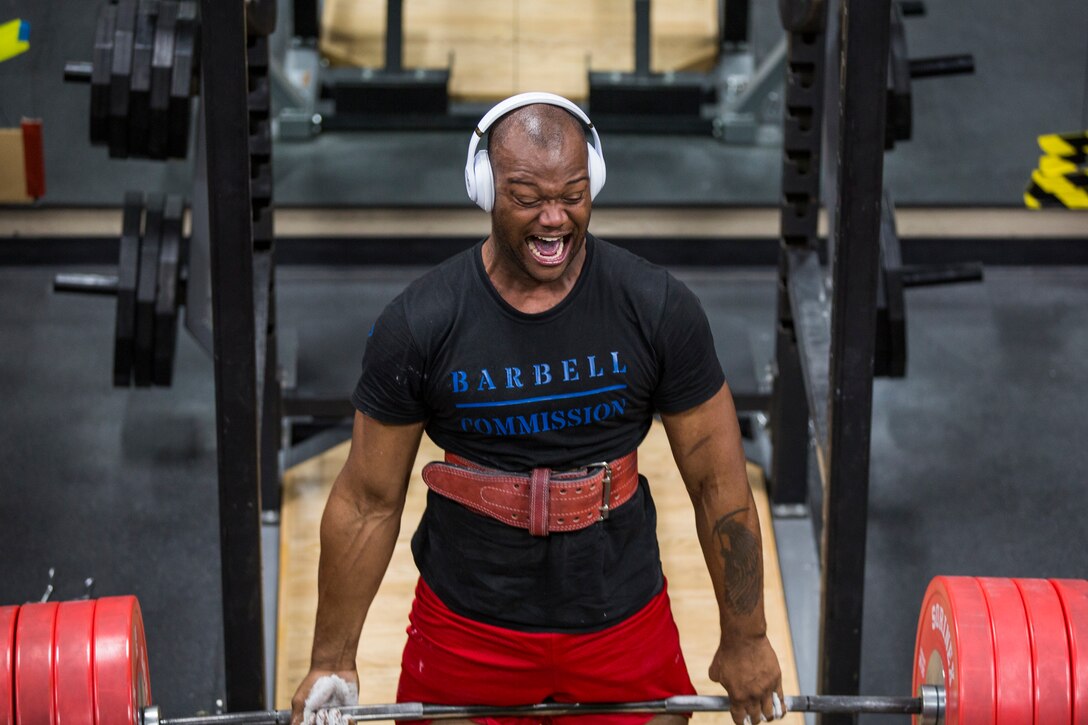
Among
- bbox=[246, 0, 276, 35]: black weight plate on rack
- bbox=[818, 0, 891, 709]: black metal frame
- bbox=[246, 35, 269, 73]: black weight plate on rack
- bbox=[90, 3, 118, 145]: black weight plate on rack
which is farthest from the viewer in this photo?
bbox=[90, 3, 118, 145]: black weight plate on rack

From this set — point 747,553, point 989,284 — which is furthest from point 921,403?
point 747,553

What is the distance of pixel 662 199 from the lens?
18.1ft

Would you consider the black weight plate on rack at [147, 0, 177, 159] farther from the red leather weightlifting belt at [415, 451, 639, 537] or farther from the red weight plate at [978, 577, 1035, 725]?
the red weight plate at [978, 577, 1035, 725]

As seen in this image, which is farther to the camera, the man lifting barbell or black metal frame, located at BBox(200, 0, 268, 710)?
black metal frame, located at BBox(200, 0, 268, 710)

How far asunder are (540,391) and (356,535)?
1.21ft

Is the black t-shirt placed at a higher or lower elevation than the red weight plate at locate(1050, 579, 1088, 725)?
higher

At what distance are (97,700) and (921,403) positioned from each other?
2.87 metres

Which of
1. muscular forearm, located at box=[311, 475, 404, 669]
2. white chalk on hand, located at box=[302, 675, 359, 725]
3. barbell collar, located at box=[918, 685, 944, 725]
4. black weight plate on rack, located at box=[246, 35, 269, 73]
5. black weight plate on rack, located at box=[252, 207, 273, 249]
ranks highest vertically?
black weight plate on rack, located at box=[246, 35, 269, 73]

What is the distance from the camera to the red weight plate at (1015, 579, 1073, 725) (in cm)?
250

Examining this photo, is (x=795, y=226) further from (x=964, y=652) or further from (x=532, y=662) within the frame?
(x=532, y=662)

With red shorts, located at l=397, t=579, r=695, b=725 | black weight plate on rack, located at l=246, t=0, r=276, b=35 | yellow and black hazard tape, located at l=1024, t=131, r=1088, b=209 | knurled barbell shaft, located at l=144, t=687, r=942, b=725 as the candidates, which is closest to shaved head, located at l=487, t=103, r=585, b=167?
red shorts, located at l=397, t=579, r=695, b=725

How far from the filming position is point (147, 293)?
4090mm

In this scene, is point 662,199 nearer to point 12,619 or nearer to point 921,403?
point 921,403

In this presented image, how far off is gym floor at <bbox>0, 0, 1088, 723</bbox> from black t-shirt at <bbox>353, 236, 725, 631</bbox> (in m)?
1.35
